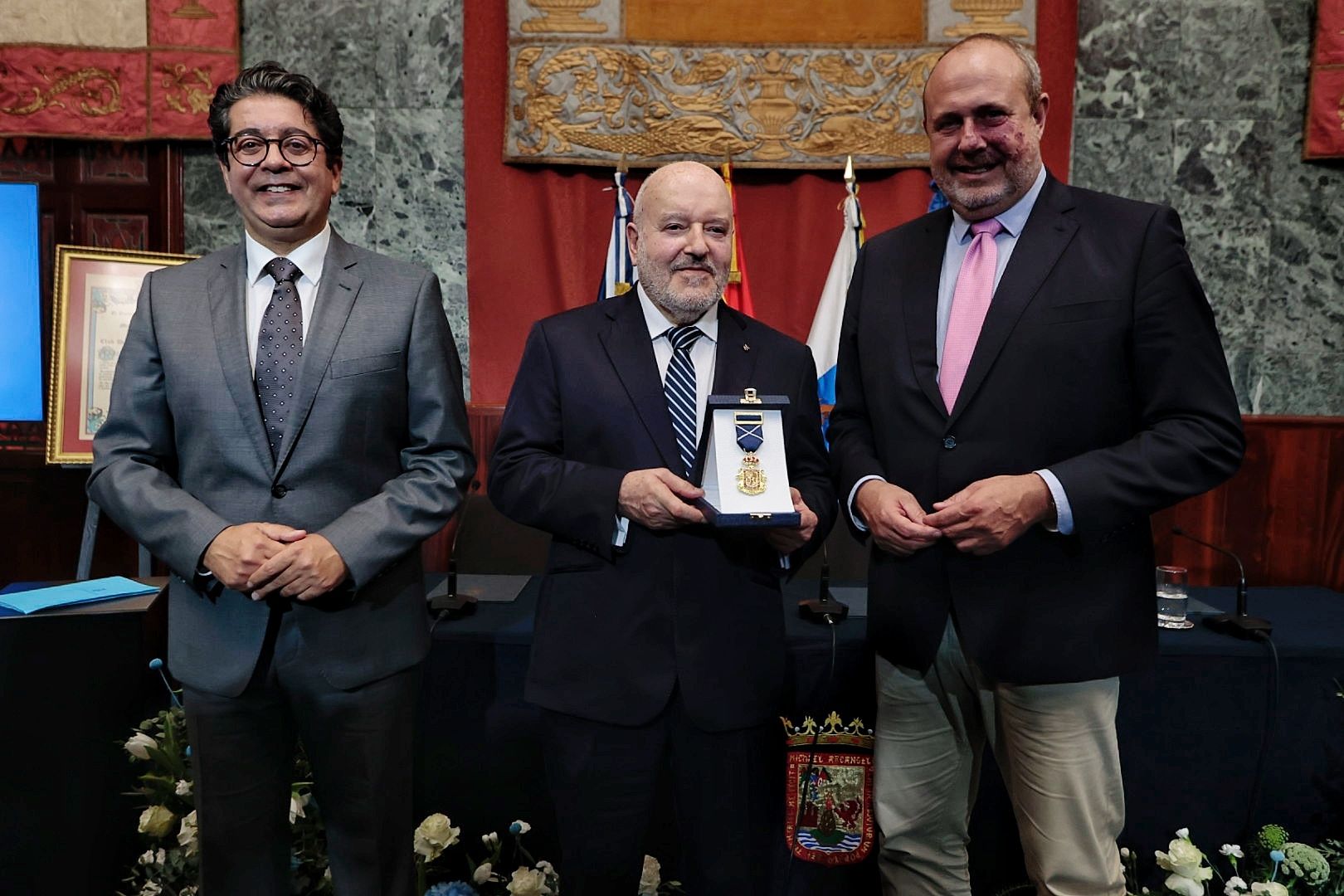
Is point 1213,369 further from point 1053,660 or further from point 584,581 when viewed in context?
point 584,581

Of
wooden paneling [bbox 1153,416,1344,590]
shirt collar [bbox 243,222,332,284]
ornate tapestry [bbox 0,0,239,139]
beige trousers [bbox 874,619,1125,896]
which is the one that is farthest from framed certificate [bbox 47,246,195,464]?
wooden paneling [bbox 1153,416,1344,590]

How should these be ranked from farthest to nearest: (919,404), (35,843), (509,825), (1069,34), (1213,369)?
(1069,34) < (509,825) < (35,843) < (919,404) < (1213,369)

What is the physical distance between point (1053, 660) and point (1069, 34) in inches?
125

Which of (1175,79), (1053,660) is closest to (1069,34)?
(1175,79)

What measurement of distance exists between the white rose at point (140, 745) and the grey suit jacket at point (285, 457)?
2.44ft

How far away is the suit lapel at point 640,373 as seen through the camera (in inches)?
64.0

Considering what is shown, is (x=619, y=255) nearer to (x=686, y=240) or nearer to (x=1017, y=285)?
(x=686, y=240)

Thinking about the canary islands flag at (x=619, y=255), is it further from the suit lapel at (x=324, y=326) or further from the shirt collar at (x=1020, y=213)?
the shirt collar at (x=1020, y=213)

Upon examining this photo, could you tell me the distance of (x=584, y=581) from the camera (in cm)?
163

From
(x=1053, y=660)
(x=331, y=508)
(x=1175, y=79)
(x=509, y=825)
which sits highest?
(x=1175, y=79)

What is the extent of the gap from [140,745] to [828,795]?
1.55 m

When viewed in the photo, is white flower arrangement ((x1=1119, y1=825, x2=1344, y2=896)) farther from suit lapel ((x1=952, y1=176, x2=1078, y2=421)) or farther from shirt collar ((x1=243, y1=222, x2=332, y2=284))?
shirt collar ((x1=243, y1=222, x2=332, y2=284))

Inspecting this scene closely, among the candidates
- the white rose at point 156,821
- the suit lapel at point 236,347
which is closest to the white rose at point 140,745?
the white rose at point 156,821

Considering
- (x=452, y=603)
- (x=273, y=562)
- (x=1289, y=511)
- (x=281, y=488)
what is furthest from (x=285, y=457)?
(x=1289, y=511)
